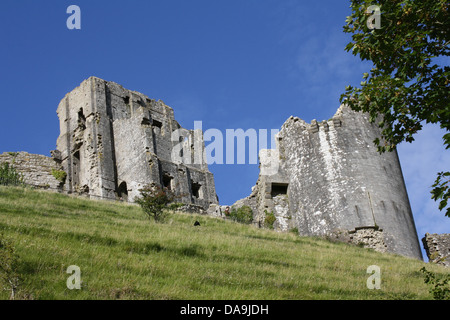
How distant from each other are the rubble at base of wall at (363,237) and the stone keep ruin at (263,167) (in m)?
0.05

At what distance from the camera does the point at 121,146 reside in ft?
153

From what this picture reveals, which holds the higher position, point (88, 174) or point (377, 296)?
point (88, 174)

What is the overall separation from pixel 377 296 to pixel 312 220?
1811 cm

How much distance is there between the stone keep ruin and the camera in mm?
30922

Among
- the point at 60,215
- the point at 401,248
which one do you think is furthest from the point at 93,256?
the point at 401,248

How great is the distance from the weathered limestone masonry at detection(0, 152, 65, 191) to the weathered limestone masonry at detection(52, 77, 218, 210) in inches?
31.8

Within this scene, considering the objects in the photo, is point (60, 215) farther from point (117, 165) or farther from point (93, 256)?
point (117, 165)

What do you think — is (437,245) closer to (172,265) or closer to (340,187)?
Result: (340,187)

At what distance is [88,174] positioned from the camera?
1780 inches

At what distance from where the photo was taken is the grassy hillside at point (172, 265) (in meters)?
12.8

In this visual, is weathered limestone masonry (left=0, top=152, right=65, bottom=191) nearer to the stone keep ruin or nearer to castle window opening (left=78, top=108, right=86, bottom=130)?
the stone keep ruin

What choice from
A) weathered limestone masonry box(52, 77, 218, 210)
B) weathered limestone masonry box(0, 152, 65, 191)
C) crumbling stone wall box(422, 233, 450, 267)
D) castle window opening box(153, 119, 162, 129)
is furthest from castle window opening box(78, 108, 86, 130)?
crumbling stone wall box(422, 233, 450, 267)

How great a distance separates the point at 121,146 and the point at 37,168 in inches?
256

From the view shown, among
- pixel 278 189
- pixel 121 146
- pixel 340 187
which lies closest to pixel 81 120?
pixel 121 146
